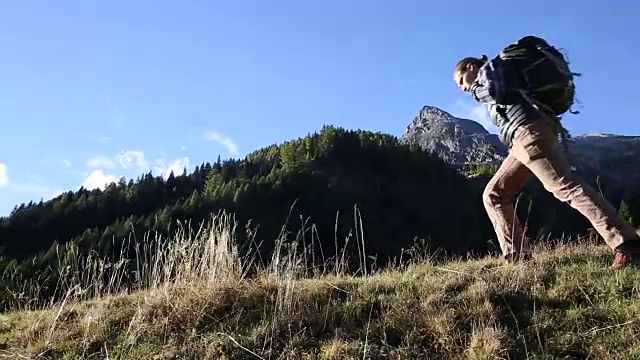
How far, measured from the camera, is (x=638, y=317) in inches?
142

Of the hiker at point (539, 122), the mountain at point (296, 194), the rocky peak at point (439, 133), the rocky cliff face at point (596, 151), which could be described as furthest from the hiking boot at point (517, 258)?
the rocky peak at point (439, 133)

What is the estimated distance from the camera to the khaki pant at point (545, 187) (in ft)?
13.6

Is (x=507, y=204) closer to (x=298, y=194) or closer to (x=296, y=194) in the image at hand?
(x=296, y=194)

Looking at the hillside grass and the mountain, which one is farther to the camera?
the mountain

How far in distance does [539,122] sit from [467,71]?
76 centimetres

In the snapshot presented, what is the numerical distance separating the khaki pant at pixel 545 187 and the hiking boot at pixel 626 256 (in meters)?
0.05

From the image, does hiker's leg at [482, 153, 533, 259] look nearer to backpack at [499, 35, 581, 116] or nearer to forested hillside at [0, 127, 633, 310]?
backpack at [499, 35, 581, 116]

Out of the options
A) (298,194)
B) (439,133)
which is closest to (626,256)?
(298,194)

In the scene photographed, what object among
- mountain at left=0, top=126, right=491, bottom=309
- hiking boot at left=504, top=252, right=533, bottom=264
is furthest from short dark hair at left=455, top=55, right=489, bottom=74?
mountain at left=0, top=126, right=491, bottom=309

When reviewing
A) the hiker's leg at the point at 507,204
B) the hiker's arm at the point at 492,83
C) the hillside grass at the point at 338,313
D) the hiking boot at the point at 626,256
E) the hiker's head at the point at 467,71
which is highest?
the hiker's head at the point at 467,71

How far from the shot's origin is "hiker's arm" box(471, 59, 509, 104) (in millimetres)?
4527

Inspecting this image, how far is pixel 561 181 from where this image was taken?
4340 mm

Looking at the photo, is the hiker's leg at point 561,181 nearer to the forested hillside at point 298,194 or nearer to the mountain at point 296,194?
the mountain at point 296,194

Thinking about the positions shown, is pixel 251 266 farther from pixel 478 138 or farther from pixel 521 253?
pixel 478 138
